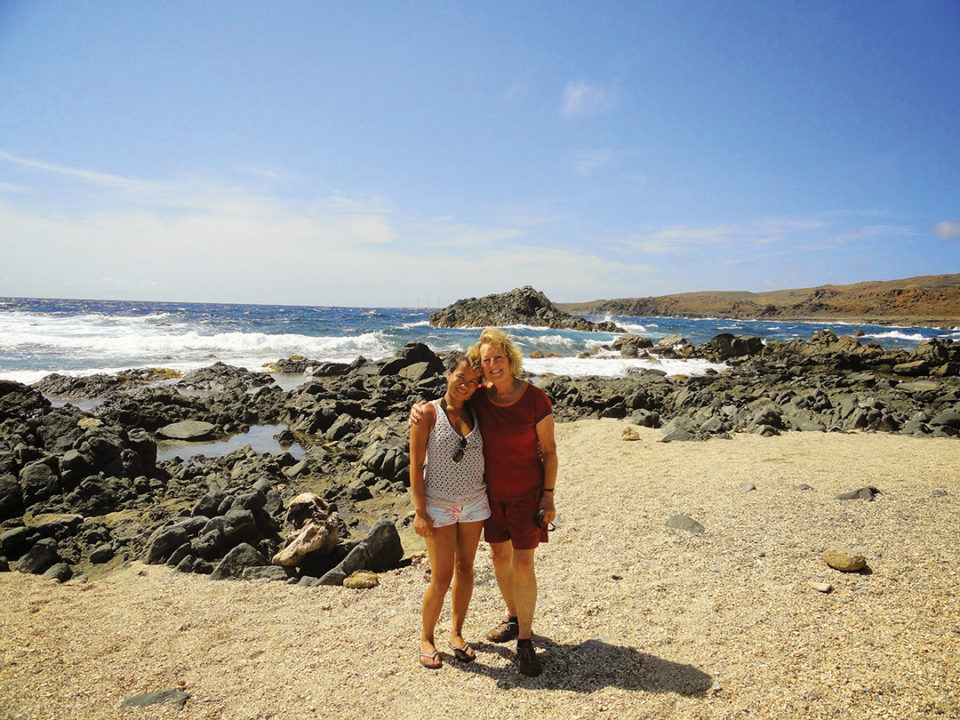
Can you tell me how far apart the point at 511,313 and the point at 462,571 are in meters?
58.0

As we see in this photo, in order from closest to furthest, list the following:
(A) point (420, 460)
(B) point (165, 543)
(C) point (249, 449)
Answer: (A) point (420, 460), (B) point (165, 543), (C) point (249, 449)

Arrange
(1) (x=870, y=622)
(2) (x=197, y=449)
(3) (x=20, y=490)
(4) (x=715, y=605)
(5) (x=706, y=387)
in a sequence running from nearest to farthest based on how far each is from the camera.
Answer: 1. (1) (x=870, y=622)
2. (4) (x=715, y=605)
3. (3) (x=20, y=490)
4. (2) (x=197, y=449)
5. (5) (x=706, y=387)

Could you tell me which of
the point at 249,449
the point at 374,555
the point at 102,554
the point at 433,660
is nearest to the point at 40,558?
the point at 102,554

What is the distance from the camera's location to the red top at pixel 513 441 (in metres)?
3.29

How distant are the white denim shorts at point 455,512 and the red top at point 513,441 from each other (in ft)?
0.42

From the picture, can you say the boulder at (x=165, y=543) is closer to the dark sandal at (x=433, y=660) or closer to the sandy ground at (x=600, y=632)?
the sandy ground at (x=600, y=632)

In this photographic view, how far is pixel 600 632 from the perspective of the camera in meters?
3.81

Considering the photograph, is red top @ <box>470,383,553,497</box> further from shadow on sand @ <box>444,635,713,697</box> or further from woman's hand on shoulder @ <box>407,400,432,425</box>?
shadow on sand @ <box>444,635,713,697</box>

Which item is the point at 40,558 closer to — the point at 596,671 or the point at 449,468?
the point at 449,468

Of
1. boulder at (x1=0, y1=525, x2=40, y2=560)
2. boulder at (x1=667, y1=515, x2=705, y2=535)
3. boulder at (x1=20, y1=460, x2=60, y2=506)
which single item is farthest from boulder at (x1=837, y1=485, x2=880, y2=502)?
boulder at (x1=20, y1=460, x2=60, y2=506)

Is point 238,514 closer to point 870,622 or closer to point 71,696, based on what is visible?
point 71,696

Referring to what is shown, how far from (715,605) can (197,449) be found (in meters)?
10.8

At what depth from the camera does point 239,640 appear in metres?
4.07

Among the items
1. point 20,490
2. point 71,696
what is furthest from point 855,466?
point 20,490
